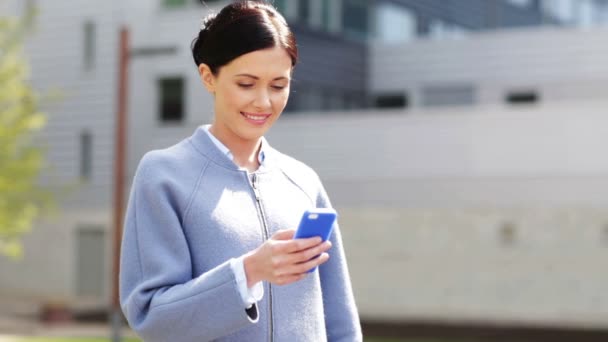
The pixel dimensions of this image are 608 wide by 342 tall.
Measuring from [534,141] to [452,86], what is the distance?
7491 mm

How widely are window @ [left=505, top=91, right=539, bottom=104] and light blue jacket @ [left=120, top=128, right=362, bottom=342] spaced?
94.7 feet

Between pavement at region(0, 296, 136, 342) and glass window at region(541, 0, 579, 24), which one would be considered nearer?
pavement at region(0, 296, 136, 342)

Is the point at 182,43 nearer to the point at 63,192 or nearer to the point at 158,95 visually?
the point at 158,95

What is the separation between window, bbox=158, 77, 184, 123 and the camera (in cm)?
3055

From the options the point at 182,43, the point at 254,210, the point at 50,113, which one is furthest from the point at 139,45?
the point at 254,210

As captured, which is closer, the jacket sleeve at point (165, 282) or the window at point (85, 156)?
the jacket sleeve at point (165, 282)

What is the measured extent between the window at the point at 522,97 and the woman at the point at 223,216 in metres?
28.9

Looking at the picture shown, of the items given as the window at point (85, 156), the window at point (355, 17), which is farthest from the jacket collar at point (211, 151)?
the window at point (85, 156)

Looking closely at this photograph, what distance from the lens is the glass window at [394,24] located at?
34250 mm

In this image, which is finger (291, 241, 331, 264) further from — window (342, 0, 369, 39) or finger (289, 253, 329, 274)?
window (342, 0, 369, 39)

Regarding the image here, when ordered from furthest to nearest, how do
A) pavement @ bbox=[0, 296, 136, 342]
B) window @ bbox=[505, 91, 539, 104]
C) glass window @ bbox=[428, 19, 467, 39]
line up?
glass window @ bbox=[428, 19, 467, 39], window @ bbox=[505, 91, 539, 104], pavement @ bbox=[0, 296, 136, 342]

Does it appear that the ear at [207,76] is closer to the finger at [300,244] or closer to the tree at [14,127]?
the finger at [300,244]

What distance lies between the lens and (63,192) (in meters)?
32.8

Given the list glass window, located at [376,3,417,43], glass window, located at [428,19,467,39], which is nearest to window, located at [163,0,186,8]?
glass window, located at [376,3,417,43]
